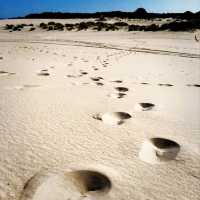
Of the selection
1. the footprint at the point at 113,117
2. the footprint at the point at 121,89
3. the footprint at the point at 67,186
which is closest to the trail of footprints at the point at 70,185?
the footprint at the point at 67,186

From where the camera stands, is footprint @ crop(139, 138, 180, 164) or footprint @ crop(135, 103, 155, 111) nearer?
footprint @ crop(139, 138, 180, 164)

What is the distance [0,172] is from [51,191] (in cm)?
28

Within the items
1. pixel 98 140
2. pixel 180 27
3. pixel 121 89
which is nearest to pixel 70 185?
pixel 98 140

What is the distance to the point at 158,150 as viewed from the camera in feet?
5.07

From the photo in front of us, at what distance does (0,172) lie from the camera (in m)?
1.27

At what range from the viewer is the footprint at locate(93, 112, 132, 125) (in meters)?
1.98

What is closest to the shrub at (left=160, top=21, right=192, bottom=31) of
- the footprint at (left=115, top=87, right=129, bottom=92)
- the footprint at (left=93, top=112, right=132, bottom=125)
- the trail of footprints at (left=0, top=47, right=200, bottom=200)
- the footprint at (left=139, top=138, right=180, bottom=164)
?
the footprint at (left=115, top=87, right=129, bottom=92)

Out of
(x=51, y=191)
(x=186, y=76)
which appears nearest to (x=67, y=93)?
(x=51, y=191)

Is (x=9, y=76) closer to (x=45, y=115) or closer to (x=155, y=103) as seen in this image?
(x=45, y=115)

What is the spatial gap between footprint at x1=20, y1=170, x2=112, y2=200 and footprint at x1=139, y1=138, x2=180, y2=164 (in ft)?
1.00

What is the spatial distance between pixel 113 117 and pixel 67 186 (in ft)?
3.20

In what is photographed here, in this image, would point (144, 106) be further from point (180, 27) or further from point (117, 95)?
point (180, 27)

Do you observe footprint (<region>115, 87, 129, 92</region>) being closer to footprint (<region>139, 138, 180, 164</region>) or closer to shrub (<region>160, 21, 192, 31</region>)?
footprint (<region>139, 138, 180, 164</region>)

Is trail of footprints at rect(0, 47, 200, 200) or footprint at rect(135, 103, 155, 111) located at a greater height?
footprint at rect(135, 103, 155, 111)
